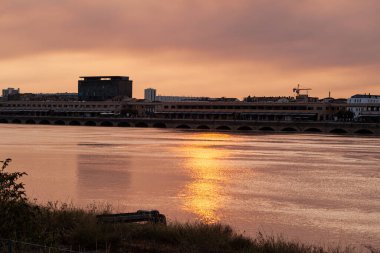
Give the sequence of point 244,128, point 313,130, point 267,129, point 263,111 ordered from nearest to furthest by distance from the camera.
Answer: point 313,130, point 267,129, point 244,128, point 263,111

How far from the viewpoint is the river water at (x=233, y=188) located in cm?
2578

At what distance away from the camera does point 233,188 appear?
124ft

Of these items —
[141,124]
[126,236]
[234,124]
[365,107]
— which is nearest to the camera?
[126,236]

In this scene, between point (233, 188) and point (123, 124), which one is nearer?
point (233, 188)

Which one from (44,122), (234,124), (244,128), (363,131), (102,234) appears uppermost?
(102,234)

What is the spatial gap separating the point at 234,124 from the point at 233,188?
117 m

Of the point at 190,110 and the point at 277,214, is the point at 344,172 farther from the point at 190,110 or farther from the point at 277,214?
the point at 190,110

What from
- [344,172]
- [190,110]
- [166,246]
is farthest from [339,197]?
[190,110]

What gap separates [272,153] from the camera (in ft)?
229

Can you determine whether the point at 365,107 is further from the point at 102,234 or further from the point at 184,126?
the point at 102,234

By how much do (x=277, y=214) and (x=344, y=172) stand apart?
23.5m

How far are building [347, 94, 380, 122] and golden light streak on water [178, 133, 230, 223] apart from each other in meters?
111

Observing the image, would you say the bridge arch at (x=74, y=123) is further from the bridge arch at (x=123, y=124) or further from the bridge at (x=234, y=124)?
the bridge arch at (x=123, y=124)

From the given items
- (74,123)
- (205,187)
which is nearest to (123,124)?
(74,123)
